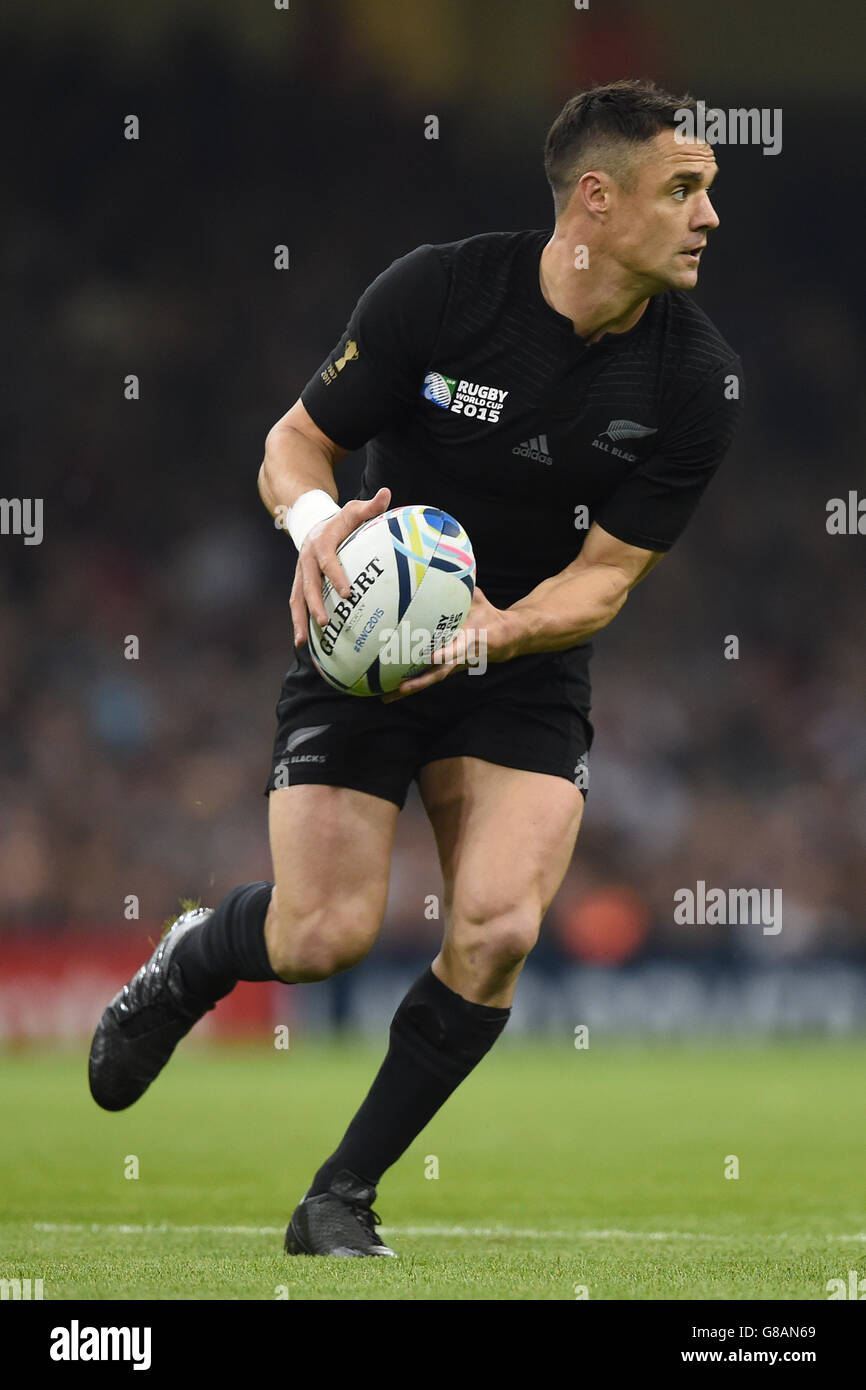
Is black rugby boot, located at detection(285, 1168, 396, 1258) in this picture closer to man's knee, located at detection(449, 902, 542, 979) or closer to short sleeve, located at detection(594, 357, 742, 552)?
man's knee, located at detection(449, 902, 542, 979)

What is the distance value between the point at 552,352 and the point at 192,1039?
900 cm

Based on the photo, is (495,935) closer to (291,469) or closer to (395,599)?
(395,599)

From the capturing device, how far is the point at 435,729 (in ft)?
14.6

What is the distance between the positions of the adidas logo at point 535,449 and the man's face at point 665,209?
0.47 metres

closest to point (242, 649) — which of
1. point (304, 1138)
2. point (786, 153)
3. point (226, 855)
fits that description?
point (226, 855)

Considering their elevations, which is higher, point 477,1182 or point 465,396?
point 465,396

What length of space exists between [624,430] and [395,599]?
880 mm

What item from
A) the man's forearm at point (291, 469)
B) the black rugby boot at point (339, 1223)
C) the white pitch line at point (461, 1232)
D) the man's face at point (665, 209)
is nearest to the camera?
the black rugby boot at point (339, 1223)

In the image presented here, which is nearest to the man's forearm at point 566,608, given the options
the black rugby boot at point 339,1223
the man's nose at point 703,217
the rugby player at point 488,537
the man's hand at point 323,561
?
the rugby player at point 488,537

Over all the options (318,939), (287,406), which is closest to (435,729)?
(318,939)

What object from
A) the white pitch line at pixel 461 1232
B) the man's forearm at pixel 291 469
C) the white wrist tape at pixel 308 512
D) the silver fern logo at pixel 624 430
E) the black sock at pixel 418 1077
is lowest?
the white pitch line at pixel 461 1232

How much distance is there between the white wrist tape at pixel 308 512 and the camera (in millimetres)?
4059

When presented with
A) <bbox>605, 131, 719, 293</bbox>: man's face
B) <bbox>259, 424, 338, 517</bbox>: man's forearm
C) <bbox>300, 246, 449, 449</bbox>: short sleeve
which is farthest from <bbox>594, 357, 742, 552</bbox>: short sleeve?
<bbox>259, 424, 338, 517</bbox>: man's forearm

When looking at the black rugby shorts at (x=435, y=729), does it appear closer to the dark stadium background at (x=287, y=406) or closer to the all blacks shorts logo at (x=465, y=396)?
the all blacks shorts logo at (x=465, y=396)
